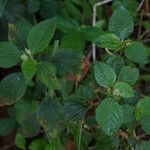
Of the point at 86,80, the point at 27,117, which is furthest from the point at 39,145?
the point at 86,80

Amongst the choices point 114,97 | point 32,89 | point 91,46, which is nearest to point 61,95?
point 32,89

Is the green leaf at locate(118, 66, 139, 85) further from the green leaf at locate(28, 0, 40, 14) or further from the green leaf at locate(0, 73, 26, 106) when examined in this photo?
the green leaf at locate(28, 0, 40, 14)

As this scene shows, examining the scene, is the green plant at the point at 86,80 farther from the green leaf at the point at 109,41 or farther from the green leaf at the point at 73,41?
the green leaf at the point at 73,41

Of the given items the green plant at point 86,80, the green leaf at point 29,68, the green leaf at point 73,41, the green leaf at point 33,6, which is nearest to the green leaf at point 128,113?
the green plant at point 86,80

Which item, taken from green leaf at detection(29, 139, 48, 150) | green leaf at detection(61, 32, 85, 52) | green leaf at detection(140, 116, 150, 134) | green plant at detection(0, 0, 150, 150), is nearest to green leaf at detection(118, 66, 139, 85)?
green plant at detection(0, 0, 150, 150)

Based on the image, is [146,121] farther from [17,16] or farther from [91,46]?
[17,16]

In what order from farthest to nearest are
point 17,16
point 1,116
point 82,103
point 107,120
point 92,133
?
point 1,116, point 17,16, point 92,133, point 82,103, point 107,120
